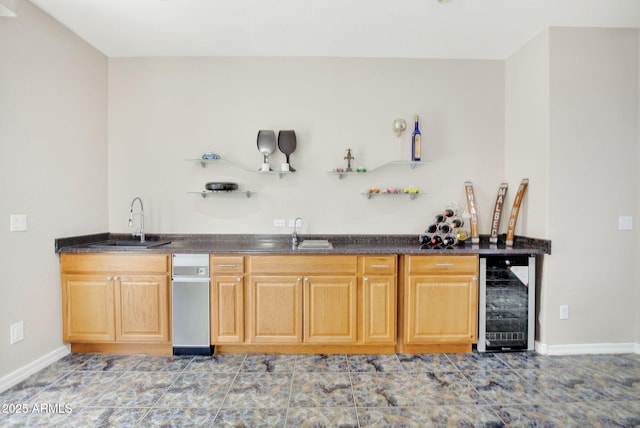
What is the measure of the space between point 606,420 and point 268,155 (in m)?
3.23

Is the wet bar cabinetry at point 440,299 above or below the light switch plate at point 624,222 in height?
below

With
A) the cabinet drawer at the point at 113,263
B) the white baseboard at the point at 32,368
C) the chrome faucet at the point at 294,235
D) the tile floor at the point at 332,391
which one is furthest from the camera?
the chrome faucet at the point at 294,235

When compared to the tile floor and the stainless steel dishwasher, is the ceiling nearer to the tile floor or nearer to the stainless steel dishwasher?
the stainless steel dishwasher

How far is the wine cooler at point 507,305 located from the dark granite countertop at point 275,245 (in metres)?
0.15

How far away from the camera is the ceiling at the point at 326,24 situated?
7.88ft

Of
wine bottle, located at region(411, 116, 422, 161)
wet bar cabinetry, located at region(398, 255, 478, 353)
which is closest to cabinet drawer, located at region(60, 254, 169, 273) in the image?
wet bar cabinetry, located at region(398, 255, 478, 353)

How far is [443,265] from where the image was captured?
8.85ft

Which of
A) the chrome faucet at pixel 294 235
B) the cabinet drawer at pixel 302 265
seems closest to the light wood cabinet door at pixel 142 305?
the cabinet drawer at pixel 302 265

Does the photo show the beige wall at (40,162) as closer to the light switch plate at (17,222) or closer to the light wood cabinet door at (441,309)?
the light switch plate at (17,222)

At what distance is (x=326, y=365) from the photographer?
8.34 feet

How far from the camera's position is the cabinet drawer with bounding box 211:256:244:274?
268cm

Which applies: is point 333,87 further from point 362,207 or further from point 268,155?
point 362,207

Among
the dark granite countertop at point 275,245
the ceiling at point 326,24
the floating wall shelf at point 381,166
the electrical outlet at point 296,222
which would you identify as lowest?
the dark granite countertop at point 275,245

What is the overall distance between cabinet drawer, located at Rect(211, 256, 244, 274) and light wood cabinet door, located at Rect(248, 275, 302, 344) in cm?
16
